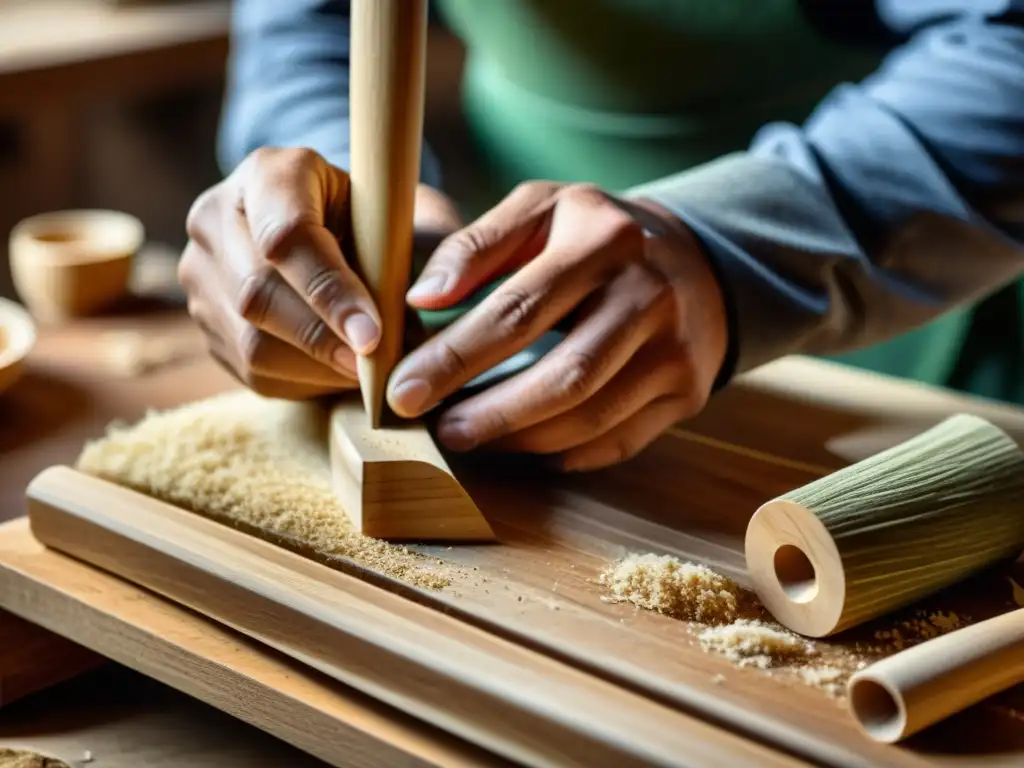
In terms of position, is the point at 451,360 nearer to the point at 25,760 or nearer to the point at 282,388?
the point at 282,388

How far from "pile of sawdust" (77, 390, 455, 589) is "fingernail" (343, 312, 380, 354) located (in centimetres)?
10

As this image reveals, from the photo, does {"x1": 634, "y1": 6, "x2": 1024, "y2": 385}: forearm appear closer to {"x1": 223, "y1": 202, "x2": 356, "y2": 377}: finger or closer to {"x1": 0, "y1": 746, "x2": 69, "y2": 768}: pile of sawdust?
{"x1": 223, "y1": 202, "x2": 356, "y2": 377}: finger

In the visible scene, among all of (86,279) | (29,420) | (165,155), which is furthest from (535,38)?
(165,155)

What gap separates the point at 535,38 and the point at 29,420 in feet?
1.97

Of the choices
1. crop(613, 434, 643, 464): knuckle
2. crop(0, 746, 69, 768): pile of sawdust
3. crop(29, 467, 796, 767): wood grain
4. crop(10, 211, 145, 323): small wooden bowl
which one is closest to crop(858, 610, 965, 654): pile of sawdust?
crop(29, 467, 796, 767): wood grain

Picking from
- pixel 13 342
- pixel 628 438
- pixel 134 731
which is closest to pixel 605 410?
pixel 628 438

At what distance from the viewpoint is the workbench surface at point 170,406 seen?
675mm

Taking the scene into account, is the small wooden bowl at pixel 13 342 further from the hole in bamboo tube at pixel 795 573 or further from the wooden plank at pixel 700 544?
the hole in bamboo tube at pixel 795 573

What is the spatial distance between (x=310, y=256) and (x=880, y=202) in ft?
1.44

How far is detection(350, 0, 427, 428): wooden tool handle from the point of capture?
0.63 metres

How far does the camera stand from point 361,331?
2.23ft

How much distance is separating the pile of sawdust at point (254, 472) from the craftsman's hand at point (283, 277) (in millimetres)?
28

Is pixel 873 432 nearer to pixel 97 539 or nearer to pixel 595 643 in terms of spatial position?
pixel 595 643

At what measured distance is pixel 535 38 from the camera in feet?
3.75
